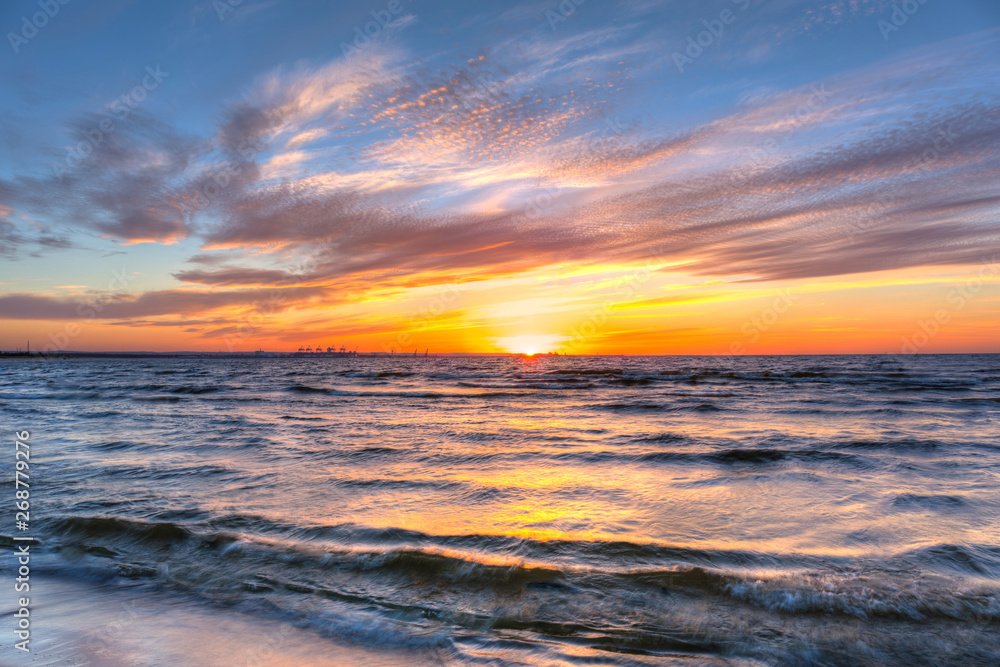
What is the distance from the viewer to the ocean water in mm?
4820

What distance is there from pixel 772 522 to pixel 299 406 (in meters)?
25.2

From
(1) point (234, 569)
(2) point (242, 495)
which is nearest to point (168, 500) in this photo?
(2) point (242, 495)

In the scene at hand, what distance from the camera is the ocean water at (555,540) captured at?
190 inches

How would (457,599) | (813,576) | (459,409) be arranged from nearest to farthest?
(457,599), (813,576), (459,409)

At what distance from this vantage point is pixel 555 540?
7074 mm

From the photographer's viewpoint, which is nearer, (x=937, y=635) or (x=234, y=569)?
(x=937, y=635)

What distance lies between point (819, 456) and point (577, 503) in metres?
8.48

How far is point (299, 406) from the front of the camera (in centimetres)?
2752

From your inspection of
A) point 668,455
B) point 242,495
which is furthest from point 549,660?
point 668,455

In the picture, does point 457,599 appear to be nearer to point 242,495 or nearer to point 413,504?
point 413,504

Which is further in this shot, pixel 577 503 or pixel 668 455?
pixel 668 455

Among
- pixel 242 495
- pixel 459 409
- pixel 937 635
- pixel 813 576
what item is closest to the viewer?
pixel 937 635

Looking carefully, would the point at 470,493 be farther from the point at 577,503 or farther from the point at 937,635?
the point at 937,635

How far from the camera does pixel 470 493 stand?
31.7ft
